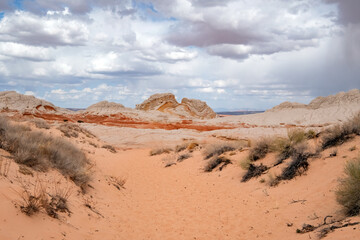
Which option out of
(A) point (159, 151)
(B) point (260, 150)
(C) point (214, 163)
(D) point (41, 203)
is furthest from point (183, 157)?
(D) point (41, 203)

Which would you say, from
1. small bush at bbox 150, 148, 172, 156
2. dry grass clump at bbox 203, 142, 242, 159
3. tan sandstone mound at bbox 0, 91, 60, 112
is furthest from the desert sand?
tan sandstone mound at bbox 0, 91, 60, 112

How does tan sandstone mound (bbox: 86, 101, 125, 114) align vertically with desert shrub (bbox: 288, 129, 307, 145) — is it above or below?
above

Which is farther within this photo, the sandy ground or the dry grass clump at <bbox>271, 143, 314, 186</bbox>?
the dry grass clump at <bbox>271, 143, 314, 186</bbox>

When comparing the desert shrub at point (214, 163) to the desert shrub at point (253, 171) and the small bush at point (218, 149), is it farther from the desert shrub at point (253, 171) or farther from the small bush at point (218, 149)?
the desert shrub at point (253, 171)

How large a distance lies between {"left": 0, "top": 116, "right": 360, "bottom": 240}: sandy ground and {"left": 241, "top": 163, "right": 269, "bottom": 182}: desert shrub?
0.31 meters

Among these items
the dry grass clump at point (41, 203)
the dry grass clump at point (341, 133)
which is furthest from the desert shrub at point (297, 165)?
Answer: the dry grass clump at point (41, 203)

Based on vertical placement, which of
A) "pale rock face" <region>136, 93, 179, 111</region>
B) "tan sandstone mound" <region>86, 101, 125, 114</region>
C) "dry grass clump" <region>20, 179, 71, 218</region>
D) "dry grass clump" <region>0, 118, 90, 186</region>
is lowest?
"dry grass clump" <region>20, 179, 71, 218</region>

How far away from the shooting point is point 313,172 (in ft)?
30.9

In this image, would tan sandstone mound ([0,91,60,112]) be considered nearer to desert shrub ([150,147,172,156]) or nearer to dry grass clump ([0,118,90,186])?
desert shrub ([150,147,172,156])

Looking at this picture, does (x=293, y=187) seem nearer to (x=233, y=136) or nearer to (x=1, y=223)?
(x=1, y=223)

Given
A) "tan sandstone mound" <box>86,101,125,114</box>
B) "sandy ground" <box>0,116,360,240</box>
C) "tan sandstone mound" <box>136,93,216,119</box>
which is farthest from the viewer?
"tan sandstone mound" <box>136,93,216,119</box>

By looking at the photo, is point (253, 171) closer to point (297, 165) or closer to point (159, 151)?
point (297, 165)

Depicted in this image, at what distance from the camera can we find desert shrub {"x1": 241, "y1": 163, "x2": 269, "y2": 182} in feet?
37.0

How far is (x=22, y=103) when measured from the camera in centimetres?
4369
